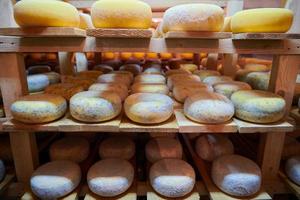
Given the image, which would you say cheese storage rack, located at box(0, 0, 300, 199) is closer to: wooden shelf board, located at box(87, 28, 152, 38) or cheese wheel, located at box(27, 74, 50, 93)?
wooden shelf board, located at box(87, 28, 152, 38)

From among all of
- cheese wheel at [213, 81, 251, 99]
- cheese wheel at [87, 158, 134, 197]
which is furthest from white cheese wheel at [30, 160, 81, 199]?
cheese wheel at [213, 81, 251, 99]

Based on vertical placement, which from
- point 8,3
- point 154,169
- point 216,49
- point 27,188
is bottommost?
point 27,188

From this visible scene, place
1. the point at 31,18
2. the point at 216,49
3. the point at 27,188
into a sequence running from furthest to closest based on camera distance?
1. the point at 27,188
2. the point at 216,49
3. the point at 31,18

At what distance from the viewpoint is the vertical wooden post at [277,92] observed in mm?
1237

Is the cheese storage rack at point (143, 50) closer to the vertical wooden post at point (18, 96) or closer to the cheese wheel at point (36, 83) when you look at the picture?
the vertical wooden post at point (18, 96)

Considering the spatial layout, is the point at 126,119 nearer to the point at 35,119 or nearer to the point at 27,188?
the point at 35,119

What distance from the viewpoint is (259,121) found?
1160mm

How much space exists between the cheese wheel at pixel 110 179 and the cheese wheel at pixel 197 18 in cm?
89

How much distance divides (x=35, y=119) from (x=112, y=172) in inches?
21.3

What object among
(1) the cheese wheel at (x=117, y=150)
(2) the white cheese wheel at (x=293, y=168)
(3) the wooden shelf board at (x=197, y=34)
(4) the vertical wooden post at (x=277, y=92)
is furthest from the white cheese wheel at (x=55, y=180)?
(2) the white cheese wheel at (x=293, y=168)

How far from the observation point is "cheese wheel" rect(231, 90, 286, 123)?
1.14 metres

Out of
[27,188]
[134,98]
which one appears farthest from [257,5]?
[27,188]

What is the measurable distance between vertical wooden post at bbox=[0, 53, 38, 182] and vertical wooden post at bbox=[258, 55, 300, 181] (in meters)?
1.57

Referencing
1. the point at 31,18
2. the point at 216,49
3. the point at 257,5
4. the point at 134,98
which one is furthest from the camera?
the point at 257,5
